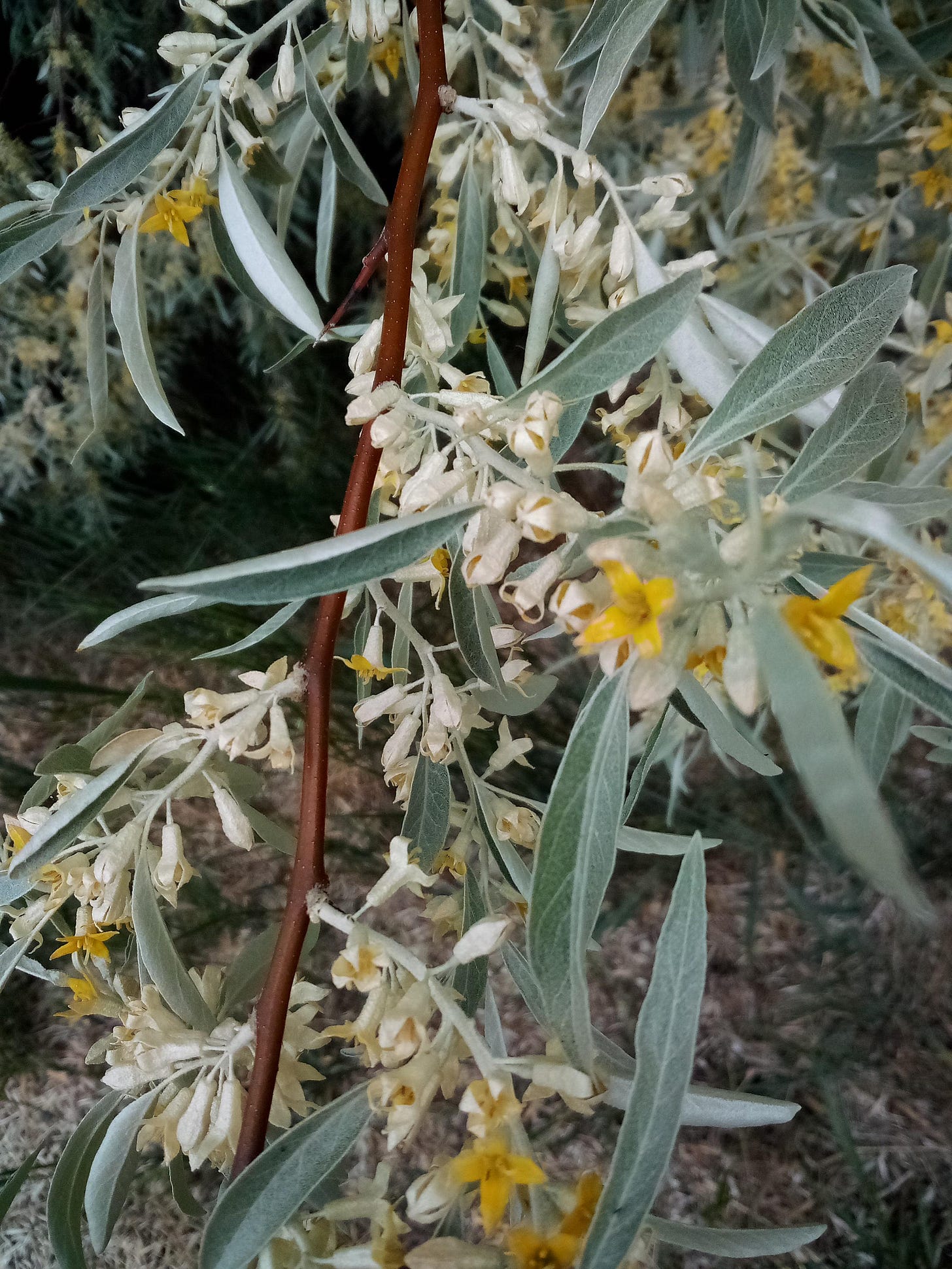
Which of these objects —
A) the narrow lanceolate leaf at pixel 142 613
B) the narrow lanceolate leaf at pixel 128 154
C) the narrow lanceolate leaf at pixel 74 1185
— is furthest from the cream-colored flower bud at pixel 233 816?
the narrow lanceolate leaf at pixel 128 154

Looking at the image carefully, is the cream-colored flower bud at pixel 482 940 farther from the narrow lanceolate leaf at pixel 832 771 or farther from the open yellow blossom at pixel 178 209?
the open yellow blossom at pixel 178 209

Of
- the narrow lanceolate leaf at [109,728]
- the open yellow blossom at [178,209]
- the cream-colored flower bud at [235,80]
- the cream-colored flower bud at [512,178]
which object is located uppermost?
the cream-colored flower bud at [235,80]

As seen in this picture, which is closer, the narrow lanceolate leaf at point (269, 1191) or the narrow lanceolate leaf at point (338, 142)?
the narrow lanceolate leaf at point (269, 1191)

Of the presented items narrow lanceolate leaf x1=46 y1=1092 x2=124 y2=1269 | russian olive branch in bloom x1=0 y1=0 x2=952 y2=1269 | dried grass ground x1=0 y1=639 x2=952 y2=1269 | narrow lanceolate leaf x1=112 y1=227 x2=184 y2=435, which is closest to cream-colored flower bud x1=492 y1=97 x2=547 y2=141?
russian olive branch in bloom x1=0 y1=0 x2=952 y2=1269

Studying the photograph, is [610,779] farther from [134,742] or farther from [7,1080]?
[7,1080]

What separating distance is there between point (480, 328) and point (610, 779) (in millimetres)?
440

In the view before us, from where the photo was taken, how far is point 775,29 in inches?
20.7

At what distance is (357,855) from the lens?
48.8 inches

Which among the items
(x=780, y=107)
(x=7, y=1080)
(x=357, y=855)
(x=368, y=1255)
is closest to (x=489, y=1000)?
(x=368, y=1255)

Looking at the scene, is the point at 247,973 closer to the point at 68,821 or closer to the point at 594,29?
the point at 68,821

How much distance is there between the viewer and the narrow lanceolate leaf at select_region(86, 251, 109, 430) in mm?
538

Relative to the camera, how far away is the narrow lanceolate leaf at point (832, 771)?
215mm

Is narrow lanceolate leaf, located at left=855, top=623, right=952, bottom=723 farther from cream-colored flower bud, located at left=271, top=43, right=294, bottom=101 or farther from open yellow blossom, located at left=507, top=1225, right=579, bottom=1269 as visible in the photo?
cream-colored flower bud, located at left=271, top=43, right=294, bottom=101

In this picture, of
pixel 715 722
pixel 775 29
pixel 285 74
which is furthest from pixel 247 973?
pixel 775 29
